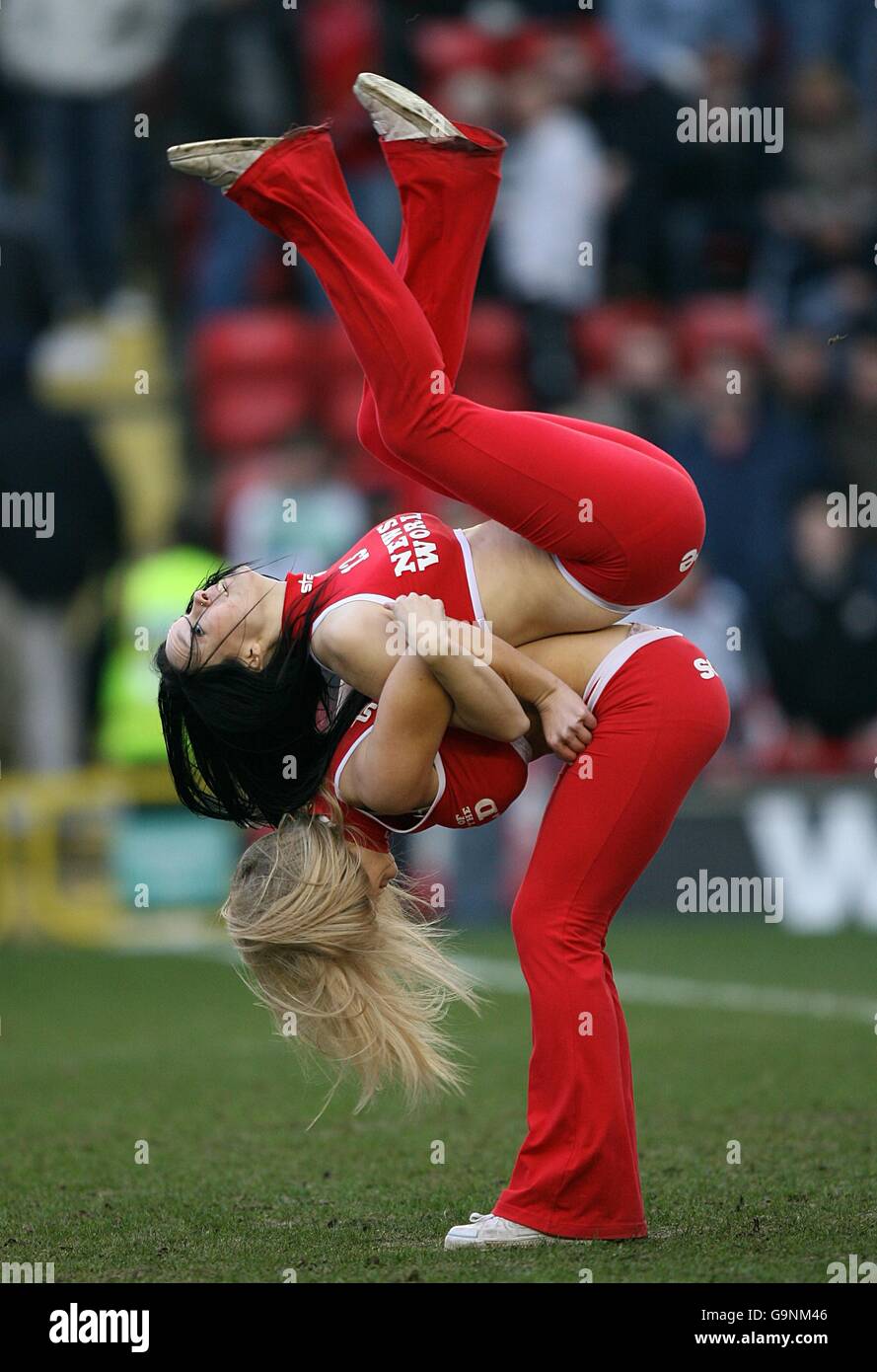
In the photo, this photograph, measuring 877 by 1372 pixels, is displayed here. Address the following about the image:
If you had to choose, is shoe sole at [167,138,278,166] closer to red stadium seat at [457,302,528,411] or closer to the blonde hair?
the blonde hair

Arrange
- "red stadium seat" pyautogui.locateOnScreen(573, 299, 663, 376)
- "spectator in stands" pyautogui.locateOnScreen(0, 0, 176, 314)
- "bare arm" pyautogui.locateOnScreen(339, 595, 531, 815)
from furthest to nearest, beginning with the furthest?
"spectator in stands" pyautogui.locateOnScreen(0, 0, 176, 314) → "red stadium seat" pyautogui.locateOnScreen(573, 299, 663, 376) → "bare arm" pyautogui.locateOnScreen(339, 595, 531, 815)

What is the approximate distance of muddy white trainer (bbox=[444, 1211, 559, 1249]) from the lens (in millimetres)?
4453

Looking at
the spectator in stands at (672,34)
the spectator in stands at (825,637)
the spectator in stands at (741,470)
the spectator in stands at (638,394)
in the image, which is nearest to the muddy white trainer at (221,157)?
the spectator in stands at (825,637)

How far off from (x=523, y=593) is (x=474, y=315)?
8648 mm

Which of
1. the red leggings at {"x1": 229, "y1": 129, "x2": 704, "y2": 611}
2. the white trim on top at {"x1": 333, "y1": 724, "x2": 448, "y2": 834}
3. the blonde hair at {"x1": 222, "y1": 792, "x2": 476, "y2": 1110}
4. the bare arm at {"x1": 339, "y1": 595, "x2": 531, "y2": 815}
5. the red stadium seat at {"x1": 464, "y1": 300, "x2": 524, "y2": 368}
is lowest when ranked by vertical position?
the blonde hair at {"x1": 222, "y1": 792, "x2": 476, "y2": 1110}

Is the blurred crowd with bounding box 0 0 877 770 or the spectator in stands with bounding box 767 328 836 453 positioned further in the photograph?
the spectator in stands with bounding box 767 328 836 453

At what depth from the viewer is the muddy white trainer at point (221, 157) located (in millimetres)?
4465

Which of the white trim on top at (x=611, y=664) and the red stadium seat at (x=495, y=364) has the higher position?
the red stadium seat at (x=495, y=364)

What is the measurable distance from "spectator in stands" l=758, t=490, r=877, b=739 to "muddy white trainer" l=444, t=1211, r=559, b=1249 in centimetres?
748

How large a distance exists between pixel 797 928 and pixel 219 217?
244 inches

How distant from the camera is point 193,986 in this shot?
31.4 ft

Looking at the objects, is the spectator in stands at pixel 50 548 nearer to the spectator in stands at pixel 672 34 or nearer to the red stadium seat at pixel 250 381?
the red stadium seat at pixel 250 381

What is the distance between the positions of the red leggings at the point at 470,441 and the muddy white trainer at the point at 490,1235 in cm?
143

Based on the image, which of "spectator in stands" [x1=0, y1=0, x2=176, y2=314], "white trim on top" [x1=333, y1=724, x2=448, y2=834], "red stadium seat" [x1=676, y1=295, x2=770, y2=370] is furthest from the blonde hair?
"spectator in stands" [x1=0, y1=0, x2=176, y2=314]
